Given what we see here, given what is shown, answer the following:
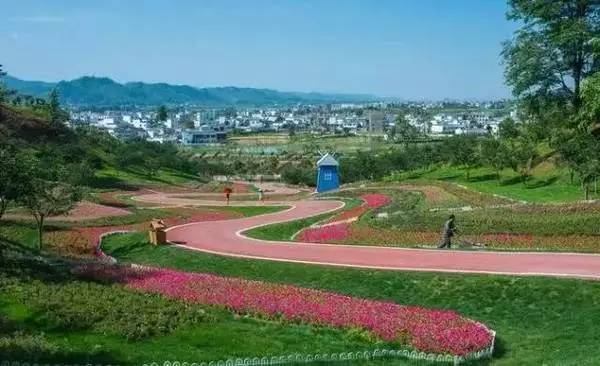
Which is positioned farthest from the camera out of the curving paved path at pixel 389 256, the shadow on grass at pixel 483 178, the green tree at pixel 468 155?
the green tree at pixel 468 155

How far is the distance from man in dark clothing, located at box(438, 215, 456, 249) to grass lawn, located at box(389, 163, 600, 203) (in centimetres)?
1314

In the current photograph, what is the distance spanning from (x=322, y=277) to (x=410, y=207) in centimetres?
1665

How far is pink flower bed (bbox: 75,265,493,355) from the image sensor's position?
53.9 ft

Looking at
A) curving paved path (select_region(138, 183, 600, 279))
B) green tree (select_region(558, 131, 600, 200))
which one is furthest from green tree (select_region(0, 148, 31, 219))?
green tree (select_region(558, 131, 600, 200))

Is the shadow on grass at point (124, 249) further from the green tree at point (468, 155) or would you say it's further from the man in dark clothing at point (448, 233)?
the green tree at point (468, 155)

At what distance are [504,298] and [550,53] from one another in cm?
3395

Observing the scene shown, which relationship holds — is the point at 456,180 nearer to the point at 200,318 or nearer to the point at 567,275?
the point at 567,275

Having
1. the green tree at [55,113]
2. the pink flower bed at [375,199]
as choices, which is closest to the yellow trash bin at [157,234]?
the pink flower bed at [375,199]

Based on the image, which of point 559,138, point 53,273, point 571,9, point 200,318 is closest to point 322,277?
point 200,318

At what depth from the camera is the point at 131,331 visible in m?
16.6

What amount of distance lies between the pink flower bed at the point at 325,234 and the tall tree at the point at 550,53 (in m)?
22.4

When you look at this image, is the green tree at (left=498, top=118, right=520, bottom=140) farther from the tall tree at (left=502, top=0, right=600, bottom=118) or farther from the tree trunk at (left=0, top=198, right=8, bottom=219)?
the tree trunk at (left=0, top=198, right=8, bottom=219)

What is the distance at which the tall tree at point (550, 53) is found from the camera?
159ft

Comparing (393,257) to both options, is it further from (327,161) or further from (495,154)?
(327,161)
